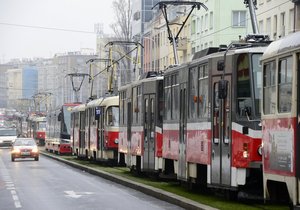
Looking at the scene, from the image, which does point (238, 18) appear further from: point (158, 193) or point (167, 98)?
point (158, 193)

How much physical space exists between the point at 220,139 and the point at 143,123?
11.1 metres

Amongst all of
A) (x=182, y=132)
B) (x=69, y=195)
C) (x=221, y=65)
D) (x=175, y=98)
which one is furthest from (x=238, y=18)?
(x=221, y=65)

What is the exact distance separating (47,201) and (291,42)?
9231 mm

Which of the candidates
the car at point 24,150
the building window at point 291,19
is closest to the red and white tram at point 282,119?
the car at point 24,150

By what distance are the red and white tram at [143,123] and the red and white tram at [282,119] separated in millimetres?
12974

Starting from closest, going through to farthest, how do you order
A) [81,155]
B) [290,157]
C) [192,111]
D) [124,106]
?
[290,157]
[192,111]
[124,106]
[81,155]

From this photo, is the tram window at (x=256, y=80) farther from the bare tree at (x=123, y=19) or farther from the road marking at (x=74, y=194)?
the bare tree at (x=123, y=19)

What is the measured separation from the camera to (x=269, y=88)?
15.5 metres

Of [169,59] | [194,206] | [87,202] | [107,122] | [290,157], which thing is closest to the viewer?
[290,157]

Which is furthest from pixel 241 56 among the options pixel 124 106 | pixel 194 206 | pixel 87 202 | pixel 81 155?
pixel 81 155

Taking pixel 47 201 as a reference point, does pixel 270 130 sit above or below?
above

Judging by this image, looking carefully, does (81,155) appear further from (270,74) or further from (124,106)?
(270,74)

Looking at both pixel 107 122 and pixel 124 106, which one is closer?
pixel 124 106

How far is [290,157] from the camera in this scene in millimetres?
13727
